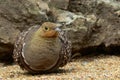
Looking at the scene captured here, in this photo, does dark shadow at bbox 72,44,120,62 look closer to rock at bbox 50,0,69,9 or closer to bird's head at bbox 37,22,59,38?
rock at bbox 50,0,69,9

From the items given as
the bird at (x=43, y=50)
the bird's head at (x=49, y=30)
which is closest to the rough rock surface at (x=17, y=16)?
the bird at (x=43, y=50)

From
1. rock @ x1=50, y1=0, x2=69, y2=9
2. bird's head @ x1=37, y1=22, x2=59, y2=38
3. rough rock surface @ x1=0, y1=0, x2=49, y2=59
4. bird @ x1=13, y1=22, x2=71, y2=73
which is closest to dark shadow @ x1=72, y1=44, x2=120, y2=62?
rock @ x1=50, y1=0, x2=69, y2=9

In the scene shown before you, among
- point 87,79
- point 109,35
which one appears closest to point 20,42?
point 87,79

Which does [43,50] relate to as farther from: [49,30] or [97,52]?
[97,52]

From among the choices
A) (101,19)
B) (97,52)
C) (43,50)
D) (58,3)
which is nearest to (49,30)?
(43,50)

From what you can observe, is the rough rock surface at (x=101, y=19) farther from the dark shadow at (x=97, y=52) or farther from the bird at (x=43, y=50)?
the bird at (x=43, y=50)

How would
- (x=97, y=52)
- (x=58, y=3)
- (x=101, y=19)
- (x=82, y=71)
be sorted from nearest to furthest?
1. (x=82, y=71)
2. (x=58, y=3)
3. (x=101, y=19)
4. (x=97, y=52)

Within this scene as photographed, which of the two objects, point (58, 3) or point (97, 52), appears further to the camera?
point (97, 52)
